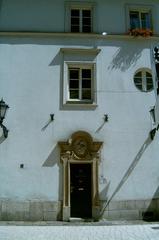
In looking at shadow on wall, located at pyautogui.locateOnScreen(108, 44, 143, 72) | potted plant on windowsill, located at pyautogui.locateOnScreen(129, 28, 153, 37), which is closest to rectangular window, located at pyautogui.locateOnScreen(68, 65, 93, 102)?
shadow on wall, located at pyautogui.locateOnScreen(108, 44, 143, 72)

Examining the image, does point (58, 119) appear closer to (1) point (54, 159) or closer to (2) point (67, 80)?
(1) point (54, 159)

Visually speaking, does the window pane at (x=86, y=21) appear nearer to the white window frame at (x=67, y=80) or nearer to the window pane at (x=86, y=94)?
the white window frame at (x=67, y=80)

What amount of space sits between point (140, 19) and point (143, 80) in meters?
3.10

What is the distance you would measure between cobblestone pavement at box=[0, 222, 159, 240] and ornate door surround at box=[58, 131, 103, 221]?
1411 millimetres

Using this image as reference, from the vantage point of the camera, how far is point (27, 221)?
520 inches

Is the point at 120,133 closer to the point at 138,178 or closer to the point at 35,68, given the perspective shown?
the point at 138,178

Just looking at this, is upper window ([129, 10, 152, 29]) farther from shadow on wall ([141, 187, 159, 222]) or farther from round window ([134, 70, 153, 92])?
shadow on wall ([141, 187, 159, 222])

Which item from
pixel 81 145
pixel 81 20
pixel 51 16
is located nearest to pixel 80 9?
pixel 81 20

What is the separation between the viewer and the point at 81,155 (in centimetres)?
1395

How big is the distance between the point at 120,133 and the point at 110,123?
58 centimetres

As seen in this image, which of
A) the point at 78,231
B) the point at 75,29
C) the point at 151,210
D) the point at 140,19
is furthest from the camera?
the point at 140,19

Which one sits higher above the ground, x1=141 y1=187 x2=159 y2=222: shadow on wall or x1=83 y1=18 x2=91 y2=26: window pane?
x1=83 y1=18 x2=91 y2=26: window pane

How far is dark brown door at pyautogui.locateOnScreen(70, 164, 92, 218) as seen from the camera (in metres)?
13.7

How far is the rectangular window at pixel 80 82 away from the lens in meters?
14.7
